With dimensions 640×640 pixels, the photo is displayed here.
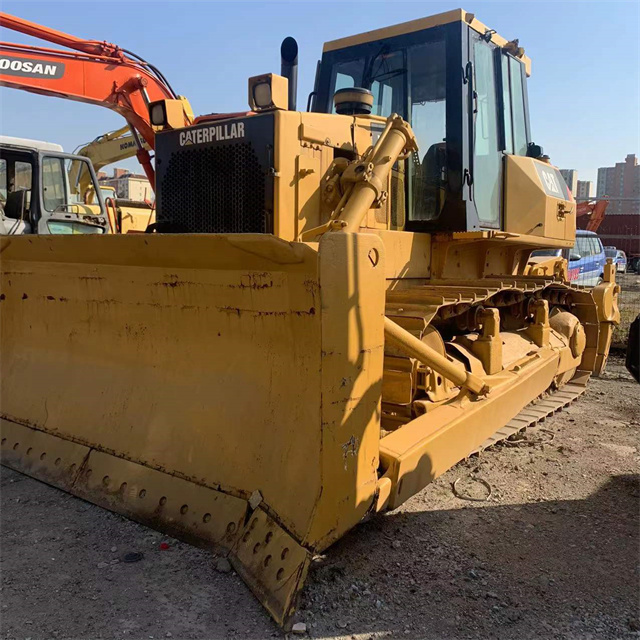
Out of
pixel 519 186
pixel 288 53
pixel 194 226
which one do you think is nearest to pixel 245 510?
pixel 194 226

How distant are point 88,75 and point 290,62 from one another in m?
3.56

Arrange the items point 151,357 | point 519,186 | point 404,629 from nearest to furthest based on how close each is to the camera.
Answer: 1. point 404,629
2. point 151,357
3. point 519,186

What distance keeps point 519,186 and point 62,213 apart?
555cm

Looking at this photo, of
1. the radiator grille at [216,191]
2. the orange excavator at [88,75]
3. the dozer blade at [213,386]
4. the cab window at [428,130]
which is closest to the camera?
the dozer blade at [213,386]

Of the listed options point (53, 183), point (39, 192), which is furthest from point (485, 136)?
point (53, 183)

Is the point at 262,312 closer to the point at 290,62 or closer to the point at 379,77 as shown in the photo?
the point at 290,62

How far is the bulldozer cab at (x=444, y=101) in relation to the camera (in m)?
4.54

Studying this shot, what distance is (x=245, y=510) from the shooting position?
283 cm

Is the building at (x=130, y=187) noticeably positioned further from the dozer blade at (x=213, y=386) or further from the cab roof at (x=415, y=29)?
the dozer blade at (x=213, y=386)

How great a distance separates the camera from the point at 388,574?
9.25 feet

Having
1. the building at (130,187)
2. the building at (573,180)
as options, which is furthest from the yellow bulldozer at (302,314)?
the building at (130,187)

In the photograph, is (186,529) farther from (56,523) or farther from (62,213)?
(62,213)

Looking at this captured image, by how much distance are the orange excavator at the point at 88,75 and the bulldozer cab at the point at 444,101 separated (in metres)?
2.16

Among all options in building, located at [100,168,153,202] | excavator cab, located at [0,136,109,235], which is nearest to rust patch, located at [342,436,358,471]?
excavator cab, located at [0,136,109,235]
